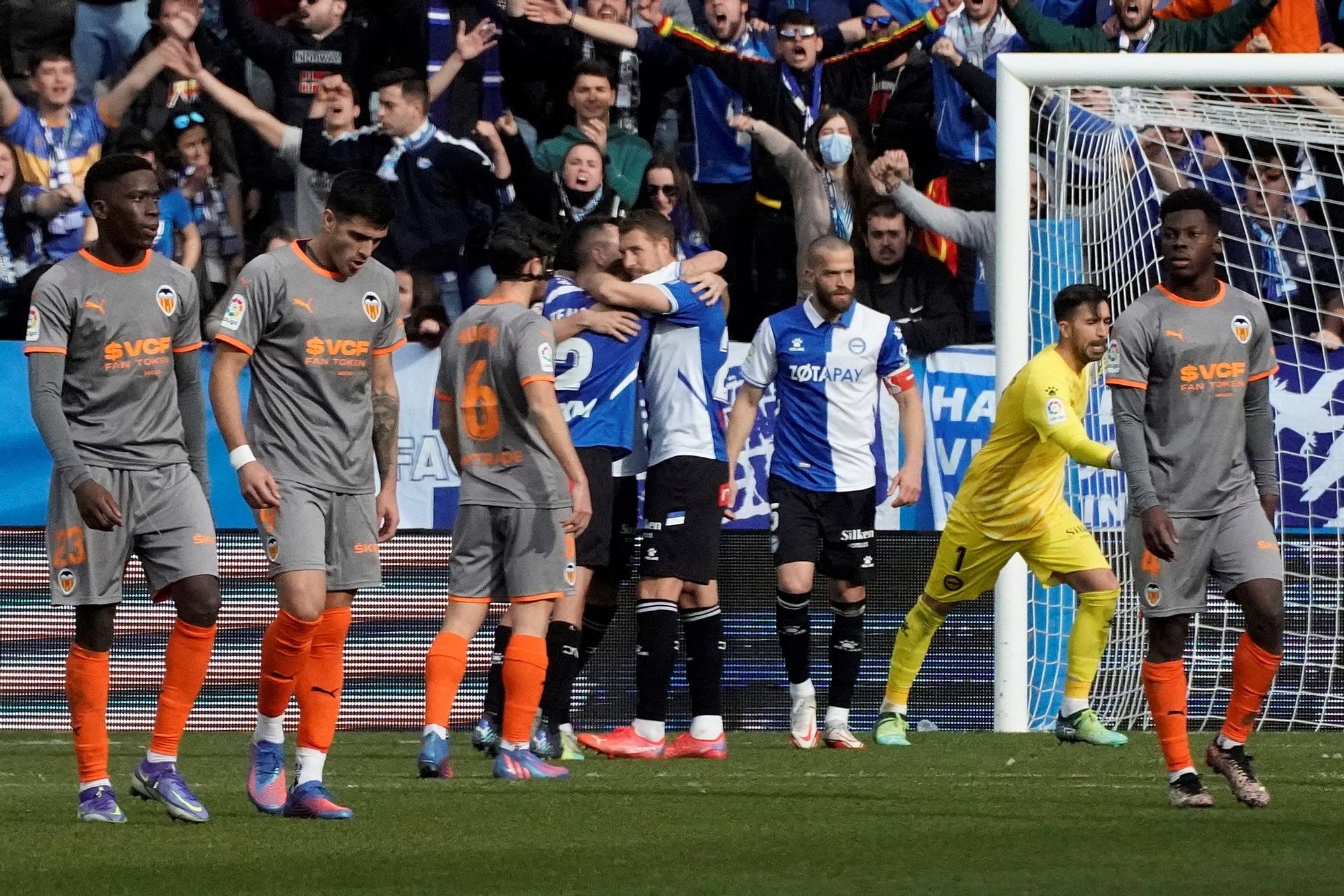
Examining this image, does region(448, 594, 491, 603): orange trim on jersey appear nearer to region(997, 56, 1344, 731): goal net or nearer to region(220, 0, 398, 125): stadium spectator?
region(997, 56, 1344, 731): goal net

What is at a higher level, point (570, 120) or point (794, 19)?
point (794, 19)

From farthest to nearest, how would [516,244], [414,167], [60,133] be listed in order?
[414,167] → [60,133] → [516,244]

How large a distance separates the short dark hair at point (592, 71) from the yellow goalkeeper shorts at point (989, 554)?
4.16 meters

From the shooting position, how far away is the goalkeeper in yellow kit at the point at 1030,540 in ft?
27.1

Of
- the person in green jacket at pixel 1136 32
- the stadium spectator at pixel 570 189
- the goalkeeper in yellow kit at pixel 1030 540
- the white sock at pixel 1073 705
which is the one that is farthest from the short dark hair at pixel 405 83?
the white sock at pixel 1073 705

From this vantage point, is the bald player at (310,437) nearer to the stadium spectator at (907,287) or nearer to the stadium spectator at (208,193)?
the stadium spectator at (907,287)

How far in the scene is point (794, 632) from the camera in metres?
8.56

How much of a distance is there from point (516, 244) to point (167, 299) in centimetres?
154

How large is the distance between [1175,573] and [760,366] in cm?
309

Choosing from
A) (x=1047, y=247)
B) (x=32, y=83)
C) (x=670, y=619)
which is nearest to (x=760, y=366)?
(x=670, y=619)

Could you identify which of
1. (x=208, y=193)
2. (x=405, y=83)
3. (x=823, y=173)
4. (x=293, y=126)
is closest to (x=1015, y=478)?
(x=823, y=173)

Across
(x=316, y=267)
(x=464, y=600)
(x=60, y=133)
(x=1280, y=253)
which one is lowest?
(x=464, y=600)

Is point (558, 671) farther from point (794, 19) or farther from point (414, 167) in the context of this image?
point (794, 19)

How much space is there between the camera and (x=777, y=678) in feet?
32.4
